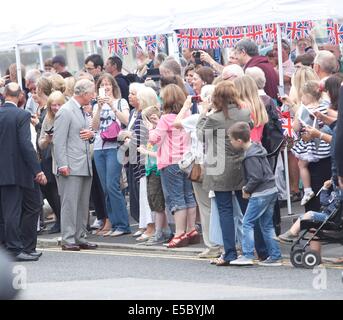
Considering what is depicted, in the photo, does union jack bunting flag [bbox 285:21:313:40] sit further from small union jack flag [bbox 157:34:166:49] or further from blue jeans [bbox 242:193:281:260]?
blue jeans [bbox 242:193:281:260]

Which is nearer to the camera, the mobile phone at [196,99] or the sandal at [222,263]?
the sandal at [222,263]

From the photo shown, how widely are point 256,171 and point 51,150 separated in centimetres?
464

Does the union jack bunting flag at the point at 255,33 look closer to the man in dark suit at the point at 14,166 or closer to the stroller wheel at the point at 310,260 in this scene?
the man in dark suit at the point at 14,166

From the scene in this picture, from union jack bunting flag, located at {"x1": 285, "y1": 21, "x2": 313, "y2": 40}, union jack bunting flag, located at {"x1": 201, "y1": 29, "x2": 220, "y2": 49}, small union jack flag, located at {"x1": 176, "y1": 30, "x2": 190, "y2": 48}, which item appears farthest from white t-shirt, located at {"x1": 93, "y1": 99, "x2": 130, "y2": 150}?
union jack bunting flag, located at {"x1": 201, "y1": 29, "x2": 220, "y2": 49}

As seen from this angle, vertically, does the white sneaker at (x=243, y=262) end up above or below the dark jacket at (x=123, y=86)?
below

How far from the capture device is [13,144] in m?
14.4

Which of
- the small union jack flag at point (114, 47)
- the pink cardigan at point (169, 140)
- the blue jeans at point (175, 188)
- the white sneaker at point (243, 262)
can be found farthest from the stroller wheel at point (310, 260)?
the small union jack flag at point (114, 47)

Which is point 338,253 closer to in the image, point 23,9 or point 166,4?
point 166,4

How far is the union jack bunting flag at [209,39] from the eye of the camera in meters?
20.5

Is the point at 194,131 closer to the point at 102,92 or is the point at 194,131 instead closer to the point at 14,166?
the point at 14,166

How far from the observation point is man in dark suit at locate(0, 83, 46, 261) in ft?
47.2

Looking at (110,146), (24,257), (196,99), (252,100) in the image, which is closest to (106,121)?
(110,146)

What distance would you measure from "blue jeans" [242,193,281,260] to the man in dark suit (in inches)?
107

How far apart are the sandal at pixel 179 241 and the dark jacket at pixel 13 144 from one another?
190 centimetres
